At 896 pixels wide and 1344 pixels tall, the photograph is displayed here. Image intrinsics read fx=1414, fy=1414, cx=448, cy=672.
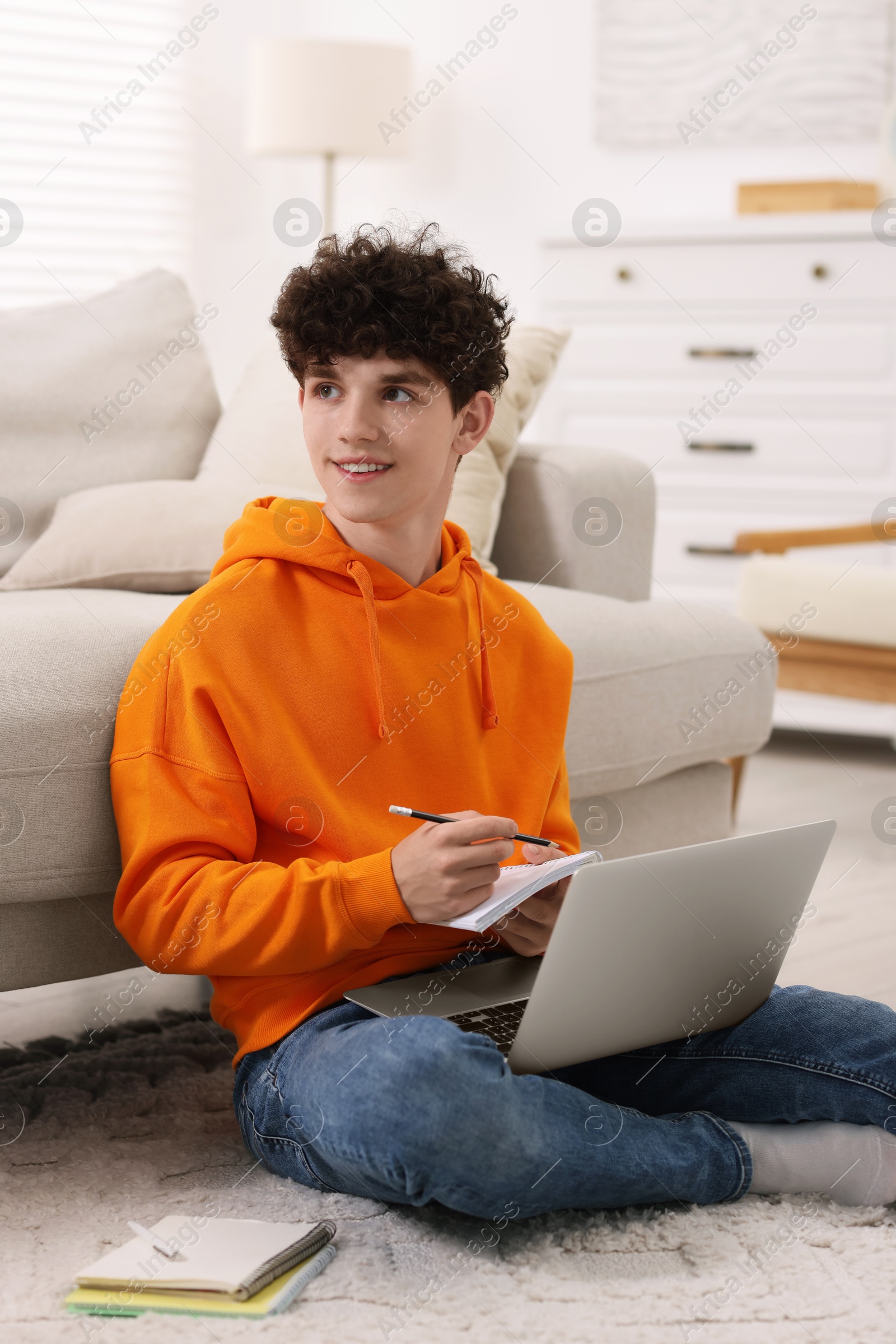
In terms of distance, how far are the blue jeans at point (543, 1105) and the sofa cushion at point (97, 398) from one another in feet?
3.32

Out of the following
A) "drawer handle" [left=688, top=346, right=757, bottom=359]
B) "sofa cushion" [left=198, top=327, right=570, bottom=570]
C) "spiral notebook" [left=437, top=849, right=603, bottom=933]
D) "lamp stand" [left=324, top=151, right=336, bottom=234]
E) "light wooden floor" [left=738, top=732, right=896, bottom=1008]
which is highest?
"lamp stand" [left=324, top=151, right=336, bottom=234]

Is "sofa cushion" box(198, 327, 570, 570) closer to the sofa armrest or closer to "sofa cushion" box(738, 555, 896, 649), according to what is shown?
the sofa armrest

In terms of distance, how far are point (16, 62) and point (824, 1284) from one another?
3241 mm

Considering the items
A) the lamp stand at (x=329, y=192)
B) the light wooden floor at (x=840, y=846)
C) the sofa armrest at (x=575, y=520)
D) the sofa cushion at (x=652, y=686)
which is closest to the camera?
the sofa cushion at (x=652, y=686)

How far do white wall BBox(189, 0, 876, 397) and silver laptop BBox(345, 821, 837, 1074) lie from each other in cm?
271

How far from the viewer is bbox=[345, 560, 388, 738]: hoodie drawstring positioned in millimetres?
1176

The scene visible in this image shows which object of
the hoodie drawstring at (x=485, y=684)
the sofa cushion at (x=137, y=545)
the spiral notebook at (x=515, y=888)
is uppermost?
the sofa cushion at (x=137, y=545)

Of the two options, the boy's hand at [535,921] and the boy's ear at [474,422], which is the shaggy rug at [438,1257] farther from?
the boy's ear at [474,422]

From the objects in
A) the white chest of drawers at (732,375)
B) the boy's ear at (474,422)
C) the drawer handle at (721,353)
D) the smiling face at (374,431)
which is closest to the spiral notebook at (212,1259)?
the smiling face at (374,431)

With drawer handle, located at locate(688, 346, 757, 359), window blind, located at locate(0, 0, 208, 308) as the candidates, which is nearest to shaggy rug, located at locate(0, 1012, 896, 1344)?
drawer handle, located at locate(688, 346, 757, 359)

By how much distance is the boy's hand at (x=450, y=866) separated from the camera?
3.39 ft

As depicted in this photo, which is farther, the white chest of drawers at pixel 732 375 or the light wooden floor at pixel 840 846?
the white chest of drawers at pixel 732 375

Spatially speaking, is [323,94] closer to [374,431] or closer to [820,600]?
[820,600]

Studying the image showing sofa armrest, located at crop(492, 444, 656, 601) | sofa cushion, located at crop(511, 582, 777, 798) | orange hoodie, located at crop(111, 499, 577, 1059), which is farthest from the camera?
sofa armrest, located at crop(492, 444, 656, 601)
